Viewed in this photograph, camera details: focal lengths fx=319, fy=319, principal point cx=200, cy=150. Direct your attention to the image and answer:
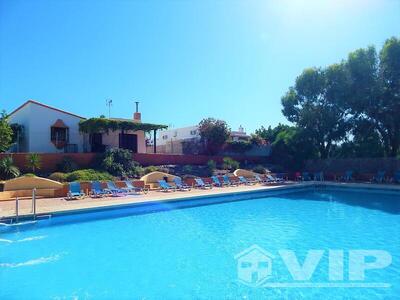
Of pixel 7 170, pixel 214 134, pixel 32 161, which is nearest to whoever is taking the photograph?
pixel 7 170

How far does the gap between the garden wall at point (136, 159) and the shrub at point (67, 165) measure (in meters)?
0.24

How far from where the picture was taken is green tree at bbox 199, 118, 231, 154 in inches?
1072

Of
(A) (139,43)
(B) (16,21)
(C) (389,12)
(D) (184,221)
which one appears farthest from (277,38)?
(B) (16,21)

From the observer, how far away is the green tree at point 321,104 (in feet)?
78.7

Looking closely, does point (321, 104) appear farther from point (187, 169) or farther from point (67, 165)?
point (67, 165)

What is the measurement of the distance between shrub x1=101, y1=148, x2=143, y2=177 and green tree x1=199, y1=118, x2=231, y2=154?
8.53 metres

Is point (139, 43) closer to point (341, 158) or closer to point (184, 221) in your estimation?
point (184, 221)

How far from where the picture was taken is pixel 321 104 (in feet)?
84.0

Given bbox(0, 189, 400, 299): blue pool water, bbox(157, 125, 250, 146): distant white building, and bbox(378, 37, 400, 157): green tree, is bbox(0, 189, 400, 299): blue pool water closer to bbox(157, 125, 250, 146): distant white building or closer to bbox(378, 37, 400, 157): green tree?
bbox(378, 37, 400, 157): green tree

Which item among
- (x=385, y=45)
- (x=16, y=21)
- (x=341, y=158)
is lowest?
(x=341, y=158)

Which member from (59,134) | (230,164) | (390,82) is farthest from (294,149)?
(59,134)

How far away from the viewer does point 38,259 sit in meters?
6.80

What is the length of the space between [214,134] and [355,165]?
11.2 m

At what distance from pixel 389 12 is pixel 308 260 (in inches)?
362
